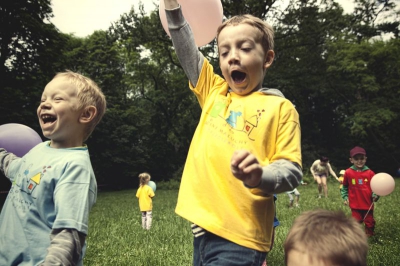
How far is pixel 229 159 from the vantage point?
1942 millimetres

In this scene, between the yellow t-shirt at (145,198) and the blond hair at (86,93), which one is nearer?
the blond hair at (86,93)

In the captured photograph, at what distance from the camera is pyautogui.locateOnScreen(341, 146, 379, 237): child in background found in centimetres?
657

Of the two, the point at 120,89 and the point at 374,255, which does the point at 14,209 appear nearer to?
the point at 374,255

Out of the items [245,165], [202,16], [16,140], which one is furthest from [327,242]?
[16,140]

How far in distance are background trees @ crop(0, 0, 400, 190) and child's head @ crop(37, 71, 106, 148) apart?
17.2 metres

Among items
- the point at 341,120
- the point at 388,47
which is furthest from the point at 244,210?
the point at 341,120

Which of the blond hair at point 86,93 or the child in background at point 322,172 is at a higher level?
the blond hair at point 86,93

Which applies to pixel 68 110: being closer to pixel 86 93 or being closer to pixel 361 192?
pixel 86 93

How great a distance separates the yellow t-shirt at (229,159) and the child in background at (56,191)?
1.78 ft

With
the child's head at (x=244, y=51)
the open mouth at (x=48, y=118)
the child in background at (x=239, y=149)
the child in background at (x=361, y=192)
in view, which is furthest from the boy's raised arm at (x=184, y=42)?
the child in background at (x=361, y=192)

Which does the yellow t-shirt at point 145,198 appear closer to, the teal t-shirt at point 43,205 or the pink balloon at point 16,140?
the pink balloon at point 16,140

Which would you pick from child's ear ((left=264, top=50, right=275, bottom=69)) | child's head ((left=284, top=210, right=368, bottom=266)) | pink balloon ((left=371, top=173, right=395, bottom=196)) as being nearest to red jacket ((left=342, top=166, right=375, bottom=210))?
pink balloon ((left=371, top=173, right=395, bottom=196))

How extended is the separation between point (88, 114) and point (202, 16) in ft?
4.07

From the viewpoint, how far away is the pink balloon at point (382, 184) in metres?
6.10
